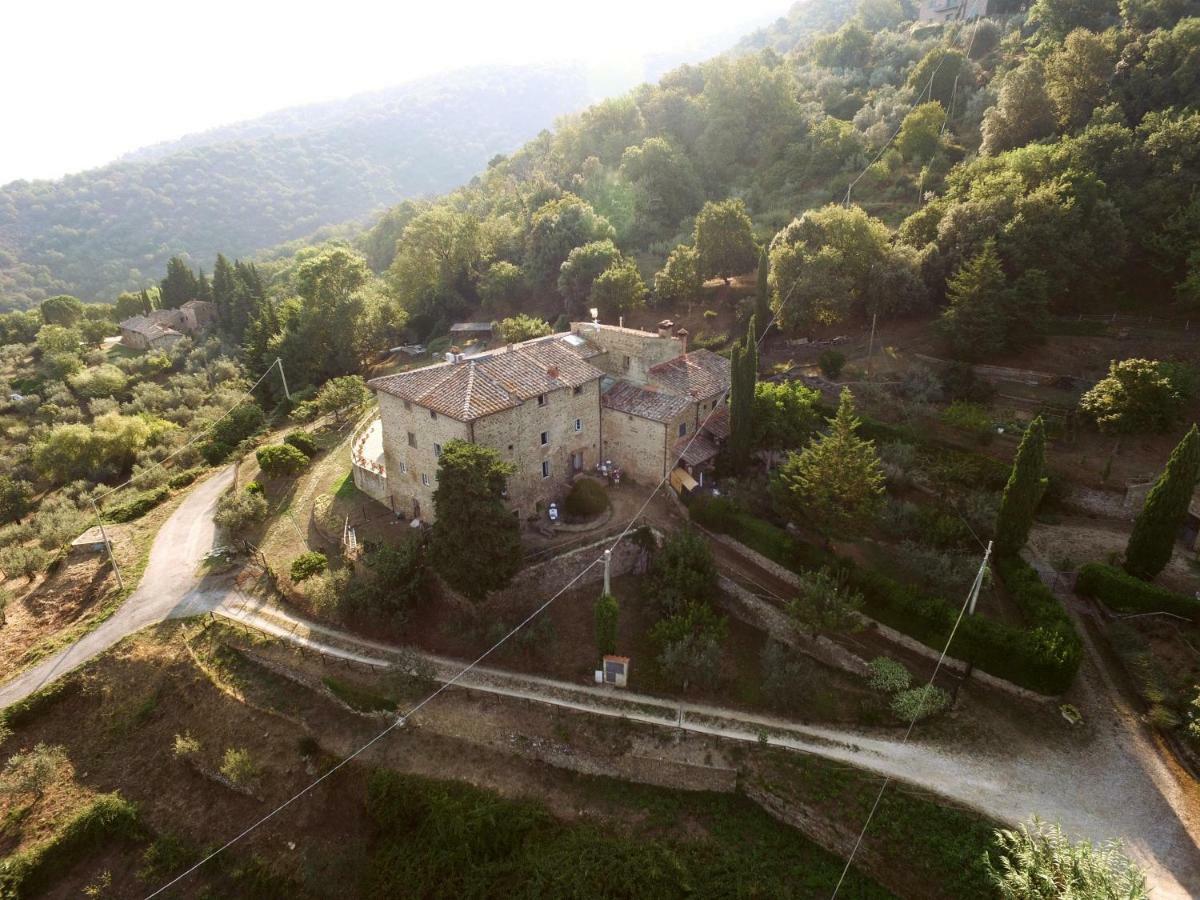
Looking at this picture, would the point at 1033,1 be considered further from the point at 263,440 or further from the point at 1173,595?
the point at 263,440

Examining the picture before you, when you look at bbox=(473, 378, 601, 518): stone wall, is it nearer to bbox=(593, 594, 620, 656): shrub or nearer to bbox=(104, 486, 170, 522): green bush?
bbox=(593, 594, 620, 656): shrub

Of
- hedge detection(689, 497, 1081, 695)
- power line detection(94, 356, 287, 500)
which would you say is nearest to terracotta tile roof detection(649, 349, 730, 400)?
hedge detection(689, 497, 1081, 695)

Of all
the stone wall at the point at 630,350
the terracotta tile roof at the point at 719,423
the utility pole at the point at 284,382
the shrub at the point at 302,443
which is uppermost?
the stone wall at the point at 630,350

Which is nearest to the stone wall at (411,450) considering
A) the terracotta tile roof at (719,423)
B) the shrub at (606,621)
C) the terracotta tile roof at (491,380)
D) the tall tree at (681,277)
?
the terracotta tile roof at (491,380)

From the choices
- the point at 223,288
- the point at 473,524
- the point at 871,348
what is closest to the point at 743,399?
the point at 473,524

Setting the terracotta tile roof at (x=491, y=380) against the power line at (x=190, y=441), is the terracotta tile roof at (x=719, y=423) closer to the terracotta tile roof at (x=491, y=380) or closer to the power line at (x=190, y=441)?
the terracotta tile roof at (x=491, y=380)

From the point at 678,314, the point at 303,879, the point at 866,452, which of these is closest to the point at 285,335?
the point at 678,314
